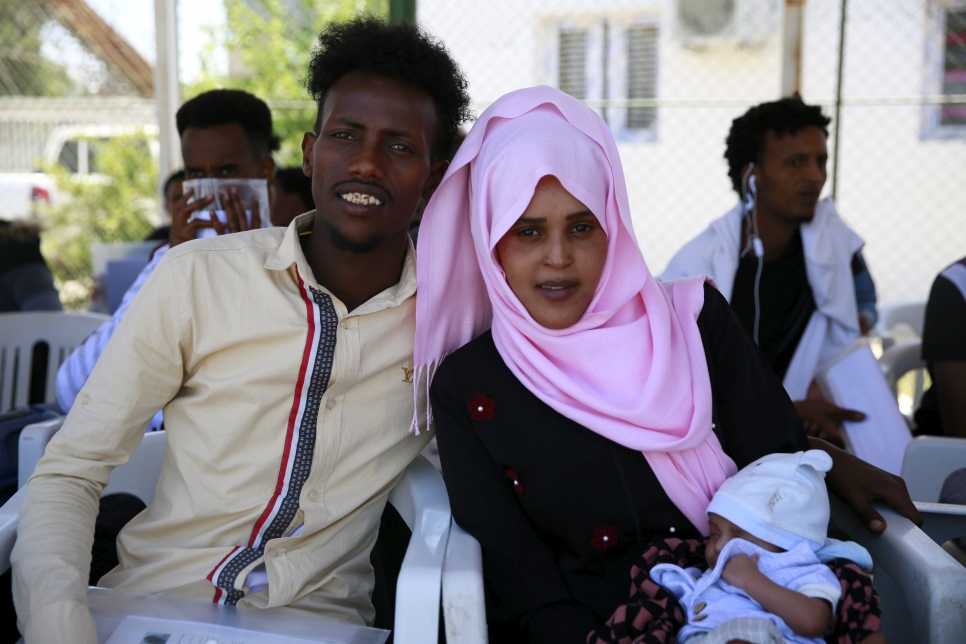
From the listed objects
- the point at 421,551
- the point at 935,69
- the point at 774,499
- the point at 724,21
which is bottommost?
the point at 421,551

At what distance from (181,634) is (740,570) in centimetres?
101

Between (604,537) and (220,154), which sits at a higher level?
(220,154)

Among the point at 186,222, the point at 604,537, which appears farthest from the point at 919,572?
the point at 186,222

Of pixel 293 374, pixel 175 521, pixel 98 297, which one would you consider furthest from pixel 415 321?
pixel 98 297

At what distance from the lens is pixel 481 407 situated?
1.91 m

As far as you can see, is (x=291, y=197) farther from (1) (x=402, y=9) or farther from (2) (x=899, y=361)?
(2) (x=899, y=361)

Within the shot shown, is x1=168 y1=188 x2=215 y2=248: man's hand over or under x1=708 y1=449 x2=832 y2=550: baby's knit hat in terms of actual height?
over

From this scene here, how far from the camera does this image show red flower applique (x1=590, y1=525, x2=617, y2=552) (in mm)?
1822

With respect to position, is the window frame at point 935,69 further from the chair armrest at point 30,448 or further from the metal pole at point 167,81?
the chair armrest at point 30,448

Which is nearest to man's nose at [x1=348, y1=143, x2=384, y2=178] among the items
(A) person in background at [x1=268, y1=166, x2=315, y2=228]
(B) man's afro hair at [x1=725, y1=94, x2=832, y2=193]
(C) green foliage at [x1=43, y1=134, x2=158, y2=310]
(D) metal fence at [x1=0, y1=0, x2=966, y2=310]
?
(A) person in background at [x1=268, y1=166, x2=315, y2=228]

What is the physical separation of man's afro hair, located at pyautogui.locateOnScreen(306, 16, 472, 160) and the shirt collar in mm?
271

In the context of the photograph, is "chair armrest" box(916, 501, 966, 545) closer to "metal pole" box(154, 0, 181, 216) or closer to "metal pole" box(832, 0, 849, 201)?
"metal pole" box(832, 0, 849, 201)

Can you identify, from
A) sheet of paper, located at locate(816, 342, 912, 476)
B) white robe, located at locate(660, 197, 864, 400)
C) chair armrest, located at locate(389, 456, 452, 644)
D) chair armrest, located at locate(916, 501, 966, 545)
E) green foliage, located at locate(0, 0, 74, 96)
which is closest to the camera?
chair armrest, located at locate(389, 456, 452, 644)

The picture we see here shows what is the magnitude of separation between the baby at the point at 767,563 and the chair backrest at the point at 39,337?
2.56m
